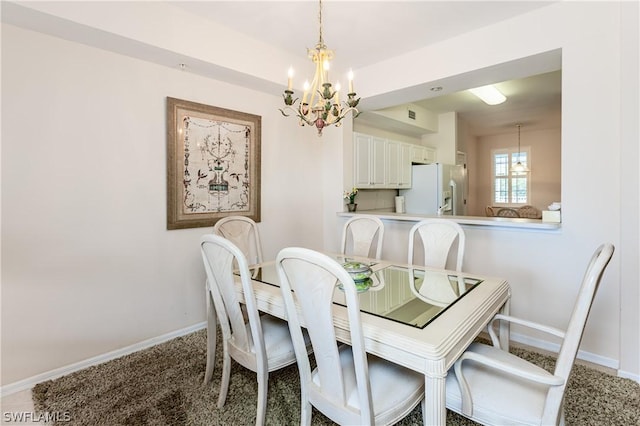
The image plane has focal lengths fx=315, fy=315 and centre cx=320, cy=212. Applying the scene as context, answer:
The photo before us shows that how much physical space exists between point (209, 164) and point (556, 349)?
3.38 metres

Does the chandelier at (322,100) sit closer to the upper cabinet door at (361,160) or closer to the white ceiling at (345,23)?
the white ceiling at (345,23)

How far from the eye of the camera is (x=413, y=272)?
88.2 inches

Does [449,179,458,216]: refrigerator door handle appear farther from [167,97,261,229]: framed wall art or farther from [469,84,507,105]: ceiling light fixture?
[167,97,261,229]: framed wall art

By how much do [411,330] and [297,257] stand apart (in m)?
0.55

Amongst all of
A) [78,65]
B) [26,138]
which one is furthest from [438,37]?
[26,138]

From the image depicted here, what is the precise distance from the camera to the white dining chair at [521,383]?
1.13 metres

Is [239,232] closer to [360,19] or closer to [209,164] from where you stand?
[209,164]

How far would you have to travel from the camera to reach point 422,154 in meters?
A: 5.66

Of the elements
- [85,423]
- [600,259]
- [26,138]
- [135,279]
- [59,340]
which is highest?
[26,138]

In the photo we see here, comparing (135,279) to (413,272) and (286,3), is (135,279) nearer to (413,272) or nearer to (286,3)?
(413,272)

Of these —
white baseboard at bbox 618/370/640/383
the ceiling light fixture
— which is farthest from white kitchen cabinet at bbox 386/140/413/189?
white baseboard at bbox 618/370/640/383

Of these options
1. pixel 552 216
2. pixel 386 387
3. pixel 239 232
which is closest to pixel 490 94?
pixel 552 216

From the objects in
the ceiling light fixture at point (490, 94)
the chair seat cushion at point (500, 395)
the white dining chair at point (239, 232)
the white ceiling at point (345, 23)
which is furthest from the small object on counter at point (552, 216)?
the white dining chair at point (239, 232)

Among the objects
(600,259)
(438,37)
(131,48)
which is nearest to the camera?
(600,259)
